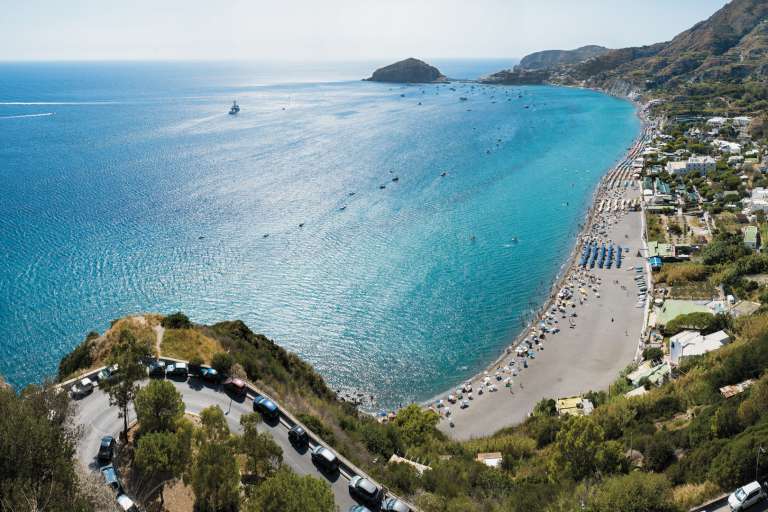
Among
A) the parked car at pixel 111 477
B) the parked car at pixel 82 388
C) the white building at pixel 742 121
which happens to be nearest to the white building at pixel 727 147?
the white building at pixel 742 121

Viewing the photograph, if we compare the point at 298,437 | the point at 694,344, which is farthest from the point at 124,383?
the point at 694,344

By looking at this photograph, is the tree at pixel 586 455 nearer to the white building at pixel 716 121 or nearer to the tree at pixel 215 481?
the tree at pixel 215 481

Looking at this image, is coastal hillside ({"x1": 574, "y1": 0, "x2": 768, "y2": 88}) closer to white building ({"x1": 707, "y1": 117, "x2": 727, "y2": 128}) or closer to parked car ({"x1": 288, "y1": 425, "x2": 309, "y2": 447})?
white building ({"x1": 707, "y1": 117, "x2": 727, "y2": 128})

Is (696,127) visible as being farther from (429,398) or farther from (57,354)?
(57,354)

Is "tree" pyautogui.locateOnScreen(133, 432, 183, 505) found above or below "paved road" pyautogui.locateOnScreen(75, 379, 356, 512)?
above

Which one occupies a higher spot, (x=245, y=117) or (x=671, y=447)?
(x=245, y=117)

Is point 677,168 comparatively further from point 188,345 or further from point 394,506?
point 394,506

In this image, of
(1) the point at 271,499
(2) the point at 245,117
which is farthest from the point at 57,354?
(2) the point at 245,117

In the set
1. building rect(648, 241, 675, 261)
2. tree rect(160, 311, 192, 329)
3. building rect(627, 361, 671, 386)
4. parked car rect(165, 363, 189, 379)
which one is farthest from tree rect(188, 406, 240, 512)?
building rect(648, 241, 675, 261)
